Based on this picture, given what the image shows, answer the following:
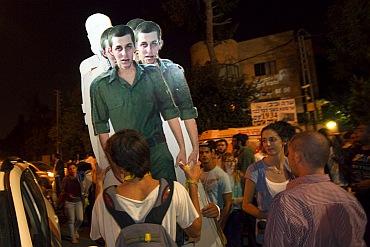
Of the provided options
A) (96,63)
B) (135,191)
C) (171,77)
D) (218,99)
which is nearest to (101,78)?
(96,63)

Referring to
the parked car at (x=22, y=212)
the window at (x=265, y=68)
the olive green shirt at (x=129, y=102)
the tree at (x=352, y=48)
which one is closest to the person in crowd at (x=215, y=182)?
the olive green shirt at (x=129, y=102)

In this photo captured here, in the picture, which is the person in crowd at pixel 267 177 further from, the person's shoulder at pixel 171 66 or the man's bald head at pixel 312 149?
the man's bald head at pixel 312 149

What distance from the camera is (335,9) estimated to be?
26.2m

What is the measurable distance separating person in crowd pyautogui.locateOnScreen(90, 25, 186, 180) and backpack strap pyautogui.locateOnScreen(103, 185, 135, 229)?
46.8 inches

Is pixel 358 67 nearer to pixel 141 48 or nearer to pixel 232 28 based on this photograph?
pixel 232 28

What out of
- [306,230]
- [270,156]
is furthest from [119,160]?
[270,156]

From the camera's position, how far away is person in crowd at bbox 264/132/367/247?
2928 millimetres

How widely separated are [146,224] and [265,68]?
3071cm

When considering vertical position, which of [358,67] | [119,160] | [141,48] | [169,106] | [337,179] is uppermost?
[358,67]

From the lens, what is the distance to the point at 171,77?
14.9 feet

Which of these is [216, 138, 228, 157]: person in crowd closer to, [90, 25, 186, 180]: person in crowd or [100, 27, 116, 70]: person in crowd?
[90, 25, 186, 180]: person in crowd

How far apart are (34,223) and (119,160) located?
70cm

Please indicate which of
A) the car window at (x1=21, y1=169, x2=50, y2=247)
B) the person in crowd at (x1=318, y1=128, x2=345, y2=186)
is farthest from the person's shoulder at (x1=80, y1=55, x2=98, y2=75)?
the person in crowd at (x1=318, y1=128, x2=345, y2=186)

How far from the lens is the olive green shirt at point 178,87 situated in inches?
178
